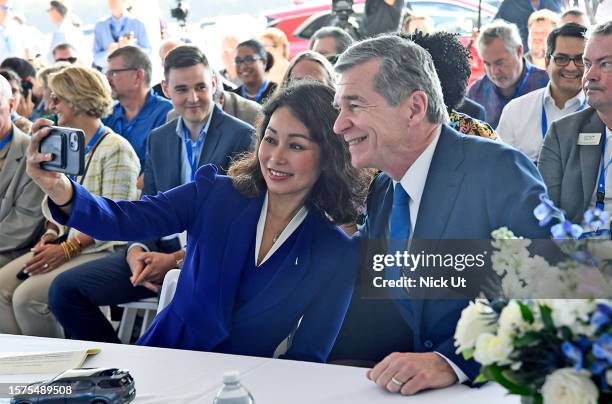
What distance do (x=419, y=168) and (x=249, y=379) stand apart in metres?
0.71

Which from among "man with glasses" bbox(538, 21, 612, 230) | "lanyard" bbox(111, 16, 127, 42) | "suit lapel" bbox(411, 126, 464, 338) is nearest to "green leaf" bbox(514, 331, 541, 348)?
"suit lapel" bbox(411, 126, 464, 338)

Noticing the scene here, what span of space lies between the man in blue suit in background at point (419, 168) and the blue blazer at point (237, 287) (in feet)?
0.44

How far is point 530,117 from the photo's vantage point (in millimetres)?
4465

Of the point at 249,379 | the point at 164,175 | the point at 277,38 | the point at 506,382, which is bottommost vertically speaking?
the point at 249,379

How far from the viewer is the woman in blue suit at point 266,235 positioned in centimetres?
213

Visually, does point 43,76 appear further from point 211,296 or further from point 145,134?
point 211,296

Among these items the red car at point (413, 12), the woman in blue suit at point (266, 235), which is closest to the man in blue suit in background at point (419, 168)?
the woman in blue suit at point (266, 235)

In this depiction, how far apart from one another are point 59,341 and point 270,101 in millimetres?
881

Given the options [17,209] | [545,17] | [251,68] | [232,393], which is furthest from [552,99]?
[232,393]

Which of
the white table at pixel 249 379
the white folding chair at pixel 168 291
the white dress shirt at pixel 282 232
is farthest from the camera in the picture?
the white folding chair at pixel 168 291

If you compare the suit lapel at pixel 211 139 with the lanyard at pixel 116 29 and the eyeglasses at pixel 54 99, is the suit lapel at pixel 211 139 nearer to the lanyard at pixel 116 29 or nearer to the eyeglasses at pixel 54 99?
the eyeglasses at pixel 54 99

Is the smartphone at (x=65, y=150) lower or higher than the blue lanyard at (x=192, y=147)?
higher

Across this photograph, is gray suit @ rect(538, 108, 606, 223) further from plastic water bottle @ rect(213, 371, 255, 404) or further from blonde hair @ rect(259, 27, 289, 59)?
blonde hair @ rect(259, 27, 289, 59)

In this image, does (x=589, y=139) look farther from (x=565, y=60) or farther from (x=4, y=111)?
(x=4, y=111)
